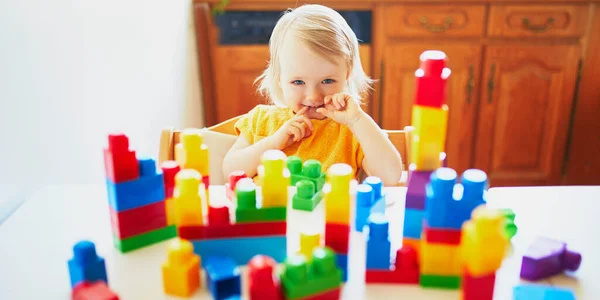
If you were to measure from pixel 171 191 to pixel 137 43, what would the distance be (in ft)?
3.13

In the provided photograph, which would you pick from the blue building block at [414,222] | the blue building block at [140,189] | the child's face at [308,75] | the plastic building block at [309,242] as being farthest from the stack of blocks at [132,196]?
the child's face at [308,75]

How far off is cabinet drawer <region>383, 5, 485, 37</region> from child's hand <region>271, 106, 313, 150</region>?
1088mm

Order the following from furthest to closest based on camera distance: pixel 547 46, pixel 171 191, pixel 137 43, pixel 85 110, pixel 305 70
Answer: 1. pixel 547 46
2. pixel 137 43
3. pixel 85 110
4. pixel 305 70
5. pixel 171 191

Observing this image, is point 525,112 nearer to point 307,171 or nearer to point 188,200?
point 307,171

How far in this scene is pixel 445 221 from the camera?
0.60 m

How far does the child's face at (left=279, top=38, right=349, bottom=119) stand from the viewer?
107 cm

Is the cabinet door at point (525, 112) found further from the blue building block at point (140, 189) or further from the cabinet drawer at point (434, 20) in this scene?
the blue building block at point (140, 189)

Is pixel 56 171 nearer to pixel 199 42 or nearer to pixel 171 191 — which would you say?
pixel 171 191

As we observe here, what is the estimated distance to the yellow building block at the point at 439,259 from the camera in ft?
2.02

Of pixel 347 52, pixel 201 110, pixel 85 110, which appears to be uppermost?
pixel 347 52

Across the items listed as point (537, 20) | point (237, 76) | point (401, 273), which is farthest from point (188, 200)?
point (537, 20)

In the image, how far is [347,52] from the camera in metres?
1.11

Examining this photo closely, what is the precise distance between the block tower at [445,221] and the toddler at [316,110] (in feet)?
1.27

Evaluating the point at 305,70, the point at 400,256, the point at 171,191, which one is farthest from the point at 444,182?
the point at 305,70
